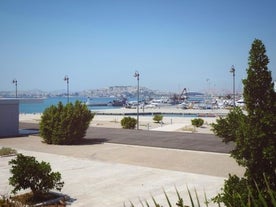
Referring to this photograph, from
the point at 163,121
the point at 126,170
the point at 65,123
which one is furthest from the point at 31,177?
the point at 163,121

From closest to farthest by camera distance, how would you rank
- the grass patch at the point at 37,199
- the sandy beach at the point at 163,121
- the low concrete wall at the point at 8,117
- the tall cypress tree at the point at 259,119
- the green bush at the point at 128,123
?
the tall cypress tree at the point at 259,119
the grass patch at the point at 37,199
the low concrete wall at the point at 8,117
the sandy beach at the point at 163,121
the green bush at the point at 128,123

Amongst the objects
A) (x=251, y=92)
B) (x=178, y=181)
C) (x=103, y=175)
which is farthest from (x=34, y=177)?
(x=251, y=92)

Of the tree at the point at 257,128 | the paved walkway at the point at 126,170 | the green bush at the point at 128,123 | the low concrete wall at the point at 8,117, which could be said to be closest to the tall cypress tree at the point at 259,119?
the tree at the point at 257,128

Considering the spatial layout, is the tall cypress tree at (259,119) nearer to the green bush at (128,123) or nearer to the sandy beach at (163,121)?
the sandy beach at (163,121)

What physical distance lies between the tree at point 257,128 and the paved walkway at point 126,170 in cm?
286

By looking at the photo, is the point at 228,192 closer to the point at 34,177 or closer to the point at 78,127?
the point at 34,177

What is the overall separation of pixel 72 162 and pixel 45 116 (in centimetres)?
848

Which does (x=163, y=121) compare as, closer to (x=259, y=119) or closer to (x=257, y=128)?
(x=259, y=119)

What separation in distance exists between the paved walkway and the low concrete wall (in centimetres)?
664

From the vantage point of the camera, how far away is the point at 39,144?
24734 mm

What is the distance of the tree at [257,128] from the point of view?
7.91 meters

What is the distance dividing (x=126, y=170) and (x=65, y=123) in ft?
33.6

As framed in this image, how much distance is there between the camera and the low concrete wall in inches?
1174

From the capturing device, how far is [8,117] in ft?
99.4
